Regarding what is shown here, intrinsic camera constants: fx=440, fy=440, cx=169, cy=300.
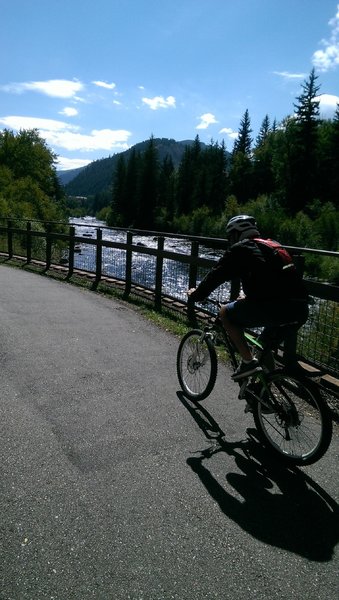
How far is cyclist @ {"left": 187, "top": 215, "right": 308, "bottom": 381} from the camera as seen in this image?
364 centimetres

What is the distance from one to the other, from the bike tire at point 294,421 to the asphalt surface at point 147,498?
0.46 ft

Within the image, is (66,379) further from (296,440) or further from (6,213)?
(6,213)

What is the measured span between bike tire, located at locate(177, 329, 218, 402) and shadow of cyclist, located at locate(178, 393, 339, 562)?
3.03ft

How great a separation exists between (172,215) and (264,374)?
96125mm

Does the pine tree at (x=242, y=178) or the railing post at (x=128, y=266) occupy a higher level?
the pine tree at (x=242, y=178)

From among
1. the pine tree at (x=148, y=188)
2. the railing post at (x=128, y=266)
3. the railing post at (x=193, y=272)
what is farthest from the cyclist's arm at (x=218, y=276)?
the pine tree at (x=148, y=188)

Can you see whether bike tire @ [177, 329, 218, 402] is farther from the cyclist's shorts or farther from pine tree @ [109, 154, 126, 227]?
pine tree @ [109, 154, 126, 227]

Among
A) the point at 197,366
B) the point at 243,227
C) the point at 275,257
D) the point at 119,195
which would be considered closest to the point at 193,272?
the point at 197,366

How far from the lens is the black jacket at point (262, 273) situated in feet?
11.9

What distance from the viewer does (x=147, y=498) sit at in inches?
120

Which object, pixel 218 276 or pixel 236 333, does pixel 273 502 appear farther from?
pixel 218 276

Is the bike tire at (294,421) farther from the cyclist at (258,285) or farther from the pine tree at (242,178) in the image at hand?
the pine tree at (242,178)

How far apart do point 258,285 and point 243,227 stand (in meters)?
0.64

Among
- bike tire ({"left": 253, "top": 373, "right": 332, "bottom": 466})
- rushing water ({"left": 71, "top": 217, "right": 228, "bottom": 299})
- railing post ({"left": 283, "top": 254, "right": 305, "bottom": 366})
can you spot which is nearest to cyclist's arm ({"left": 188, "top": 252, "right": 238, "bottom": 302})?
bike tire ({"left": 253, "top": 373, "right": 332, "bottom": 466})
